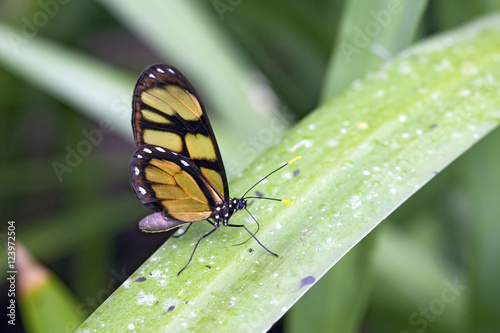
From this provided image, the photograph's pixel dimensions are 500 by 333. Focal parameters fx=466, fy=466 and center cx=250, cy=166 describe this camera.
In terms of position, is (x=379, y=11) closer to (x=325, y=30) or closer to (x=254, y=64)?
(x=325, y=30)

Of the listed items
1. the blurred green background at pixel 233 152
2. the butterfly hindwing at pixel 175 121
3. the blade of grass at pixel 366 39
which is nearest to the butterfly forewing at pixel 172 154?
the butterfly hindwing at pixel 175 121

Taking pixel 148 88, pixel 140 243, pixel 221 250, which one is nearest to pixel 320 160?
pixel 221 250

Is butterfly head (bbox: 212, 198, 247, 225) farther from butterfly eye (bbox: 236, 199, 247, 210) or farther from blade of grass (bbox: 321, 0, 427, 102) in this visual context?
blade of grass (bbox: 321, 0, 427, 102)

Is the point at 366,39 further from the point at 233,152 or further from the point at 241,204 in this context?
the point at 241,204

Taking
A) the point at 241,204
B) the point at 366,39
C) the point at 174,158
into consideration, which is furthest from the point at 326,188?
the point at 366,39

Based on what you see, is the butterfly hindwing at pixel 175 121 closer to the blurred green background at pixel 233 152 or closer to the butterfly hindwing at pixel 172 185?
the butterfly hindwing at pixel 172 185

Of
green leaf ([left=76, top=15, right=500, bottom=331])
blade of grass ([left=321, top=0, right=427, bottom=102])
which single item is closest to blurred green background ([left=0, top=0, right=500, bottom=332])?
blade of grass ([left=321, top=0, right=427, bottom=102])

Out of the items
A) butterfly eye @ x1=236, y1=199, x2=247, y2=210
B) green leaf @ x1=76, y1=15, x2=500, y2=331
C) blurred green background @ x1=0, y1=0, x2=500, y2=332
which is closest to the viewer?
green leaf @ x1=76, y1=15, x2=500, y2=331

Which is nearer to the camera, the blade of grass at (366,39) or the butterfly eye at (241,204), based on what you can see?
the butterfly eye at (241,204)
